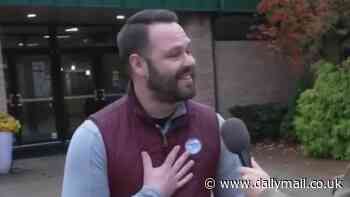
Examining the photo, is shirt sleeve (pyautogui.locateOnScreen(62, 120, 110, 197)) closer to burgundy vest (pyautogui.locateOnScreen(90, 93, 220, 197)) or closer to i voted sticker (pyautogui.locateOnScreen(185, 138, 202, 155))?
burgundy vest (pyautogui.locateOnScreen(90, 93, 220, 197))

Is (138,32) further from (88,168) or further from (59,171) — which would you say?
(59,171)

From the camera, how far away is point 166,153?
8.12 ft

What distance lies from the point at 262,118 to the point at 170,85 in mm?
12794

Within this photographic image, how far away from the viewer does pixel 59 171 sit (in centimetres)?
1170

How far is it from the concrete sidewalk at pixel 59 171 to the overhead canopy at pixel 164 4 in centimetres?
315

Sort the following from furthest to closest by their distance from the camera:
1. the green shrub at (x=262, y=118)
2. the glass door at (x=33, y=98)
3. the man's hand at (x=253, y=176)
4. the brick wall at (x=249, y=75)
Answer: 1. the brick wall at (x=249, y=75)
2. the green shrub at (x=262, y=118)
3. the glass door at (x=33, y=98)
4. the man's hand at (x=253, y=176)

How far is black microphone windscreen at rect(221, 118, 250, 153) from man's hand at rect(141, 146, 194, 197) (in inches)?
6.8

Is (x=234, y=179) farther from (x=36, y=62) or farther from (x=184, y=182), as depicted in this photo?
(x=36, y=62)

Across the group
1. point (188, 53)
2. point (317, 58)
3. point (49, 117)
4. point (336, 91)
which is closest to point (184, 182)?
point (188, 53)

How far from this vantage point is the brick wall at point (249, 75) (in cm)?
1589

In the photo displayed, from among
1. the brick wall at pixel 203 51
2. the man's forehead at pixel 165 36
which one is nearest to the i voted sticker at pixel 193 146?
the man's forehead at pixel 165 36

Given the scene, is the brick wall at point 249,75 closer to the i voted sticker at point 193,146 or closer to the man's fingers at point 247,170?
the i voted sticker at point 193,146

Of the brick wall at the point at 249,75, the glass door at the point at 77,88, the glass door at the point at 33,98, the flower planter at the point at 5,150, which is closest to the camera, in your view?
the flower planter at the point at 5,150

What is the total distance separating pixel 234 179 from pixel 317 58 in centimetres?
1211
